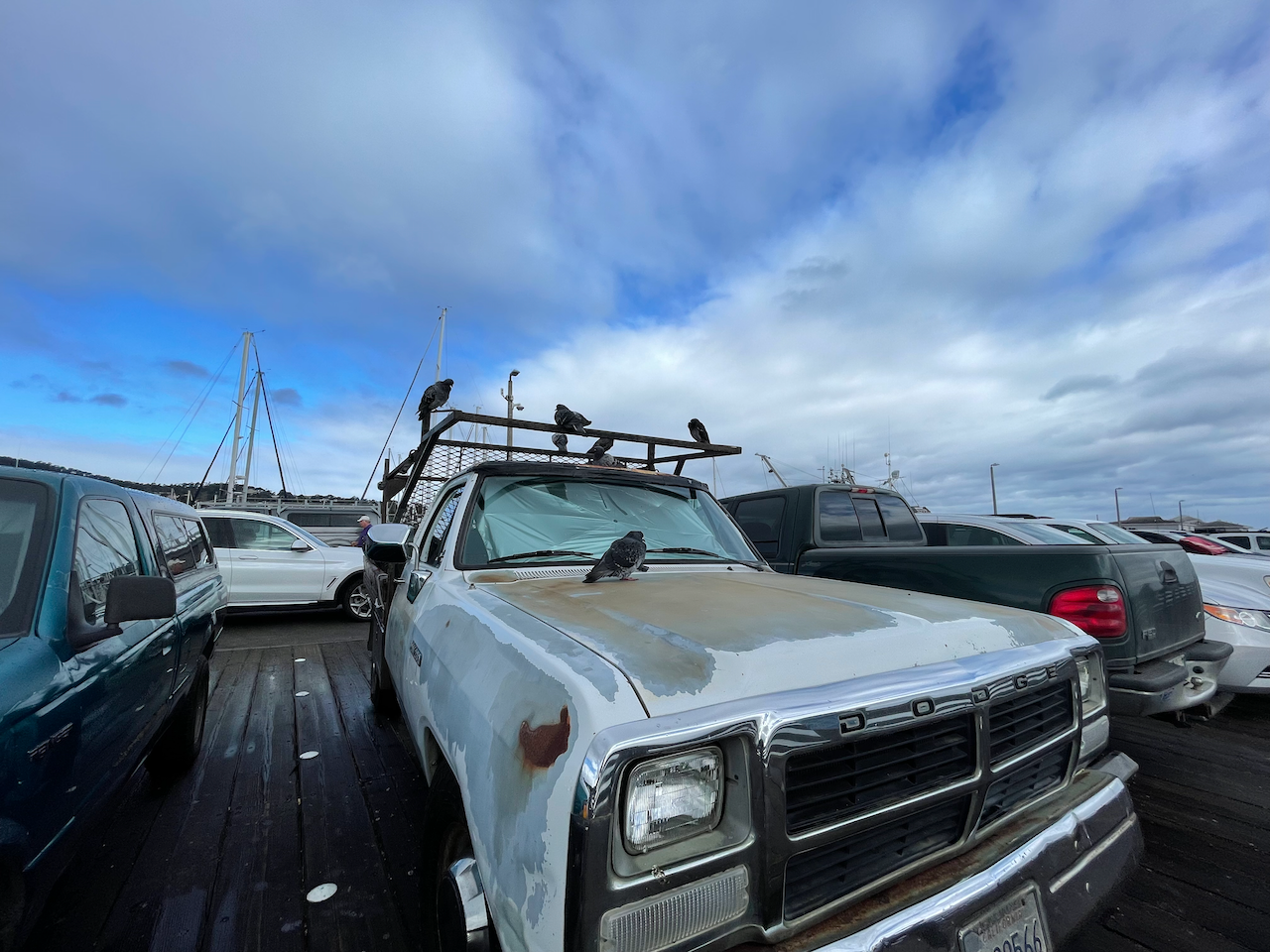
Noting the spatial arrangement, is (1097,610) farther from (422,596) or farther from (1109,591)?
(422,596)

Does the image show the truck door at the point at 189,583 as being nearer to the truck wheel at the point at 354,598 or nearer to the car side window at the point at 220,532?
the car side window at the point at 220,532

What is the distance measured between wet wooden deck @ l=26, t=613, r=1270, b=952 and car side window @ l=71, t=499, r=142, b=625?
36.7 inches

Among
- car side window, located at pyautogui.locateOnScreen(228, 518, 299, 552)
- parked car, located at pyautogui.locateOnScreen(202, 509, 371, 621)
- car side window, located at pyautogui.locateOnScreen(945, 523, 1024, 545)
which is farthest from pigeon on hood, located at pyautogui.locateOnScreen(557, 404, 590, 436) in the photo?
car side window, located at pyautogui.locateOnScreen(228, 518, 299, 552)

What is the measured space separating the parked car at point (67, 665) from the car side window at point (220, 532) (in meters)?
5.79

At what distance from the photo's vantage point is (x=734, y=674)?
1271mm

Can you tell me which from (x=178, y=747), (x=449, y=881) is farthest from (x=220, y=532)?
(x=449, y=881)

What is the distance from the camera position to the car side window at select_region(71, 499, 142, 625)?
205 centimetres

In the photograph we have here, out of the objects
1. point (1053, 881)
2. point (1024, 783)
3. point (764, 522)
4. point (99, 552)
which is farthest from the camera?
point (764, 522)

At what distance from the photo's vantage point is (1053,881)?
4.85 feet

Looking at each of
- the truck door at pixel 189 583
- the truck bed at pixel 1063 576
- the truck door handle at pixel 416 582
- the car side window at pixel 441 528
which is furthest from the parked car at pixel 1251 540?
the truck door at pixel 189 583

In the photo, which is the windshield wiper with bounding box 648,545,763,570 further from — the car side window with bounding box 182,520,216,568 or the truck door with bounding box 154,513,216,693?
the car side window with bounding box 182,520,216,568

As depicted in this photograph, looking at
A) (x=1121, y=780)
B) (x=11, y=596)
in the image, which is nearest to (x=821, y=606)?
(x=1121, y=780)

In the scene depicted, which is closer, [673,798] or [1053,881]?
[673,798]

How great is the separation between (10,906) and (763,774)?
181cm
